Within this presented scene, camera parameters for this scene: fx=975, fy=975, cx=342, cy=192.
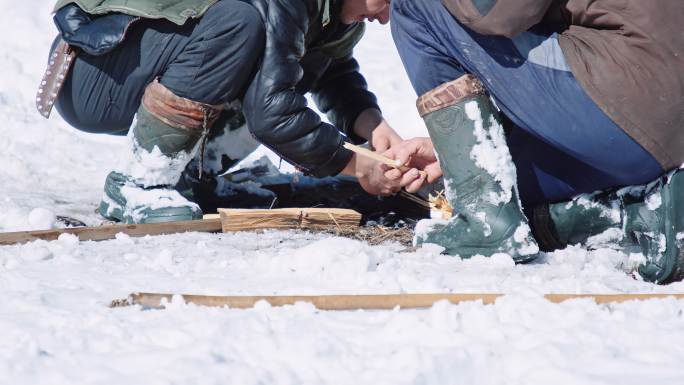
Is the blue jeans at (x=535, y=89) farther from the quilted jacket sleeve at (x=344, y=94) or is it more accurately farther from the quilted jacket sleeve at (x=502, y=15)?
the quilted jacket sleeve at (x=344, y=94)

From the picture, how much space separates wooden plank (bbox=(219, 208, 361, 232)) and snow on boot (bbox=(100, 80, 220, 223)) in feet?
0.65

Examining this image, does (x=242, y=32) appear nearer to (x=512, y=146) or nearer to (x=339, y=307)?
(x=512, y=146)

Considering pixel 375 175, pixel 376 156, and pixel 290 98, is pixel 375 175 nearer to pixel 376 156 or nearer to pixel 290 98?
pixel 376 156

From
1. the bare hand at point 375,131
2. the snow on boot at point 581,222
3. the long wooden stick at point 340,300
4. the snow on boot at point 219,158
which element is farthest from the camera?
the snow on boot at point 219,158

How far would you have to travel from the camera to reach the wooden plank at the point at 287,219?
3178mm

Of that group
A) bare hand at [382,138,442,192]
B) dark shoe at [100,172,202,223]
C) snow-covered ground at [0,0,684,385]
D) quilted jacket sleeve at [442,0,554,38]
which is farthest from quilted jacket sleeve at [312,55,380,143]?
quilted jacket sleeve at [442,0,554,38]

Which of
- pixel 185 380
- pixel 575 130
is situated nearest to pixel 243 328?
pixel 185 380

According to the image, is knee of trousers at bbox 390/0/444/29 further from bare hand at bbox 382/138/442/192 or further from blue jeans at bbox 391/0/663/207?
bare hand at bbox 382/138/442/192

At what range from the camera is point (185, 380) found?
161 cm

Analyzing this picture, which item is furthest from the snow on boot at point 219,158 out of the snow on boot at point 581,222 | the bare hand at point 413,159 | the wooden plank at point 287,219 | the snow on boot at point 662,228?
the snow on boot at point 662,228

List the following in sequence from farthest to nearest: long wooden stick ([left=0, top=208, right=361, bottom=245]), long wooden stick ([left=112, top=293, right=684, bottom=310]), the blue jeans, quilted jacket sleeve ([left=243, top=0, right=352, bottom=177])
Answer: quilted jacket sleeve ([left=243, top=0, right=352, bottom=177]) → long wooden stick ([left=0, top=208, right=361, bottom=245]) → the blue jeans → long wooden stick ([left=112, top=293, right=684, bottom=310])

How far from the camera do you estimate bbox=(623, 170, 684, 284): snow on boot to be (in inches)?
102

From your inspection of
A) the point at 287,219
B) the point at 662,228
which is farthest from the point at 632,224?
the point at 287,219

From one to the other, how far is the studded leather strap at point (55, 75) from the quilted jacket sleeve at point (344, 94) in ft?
3.31
